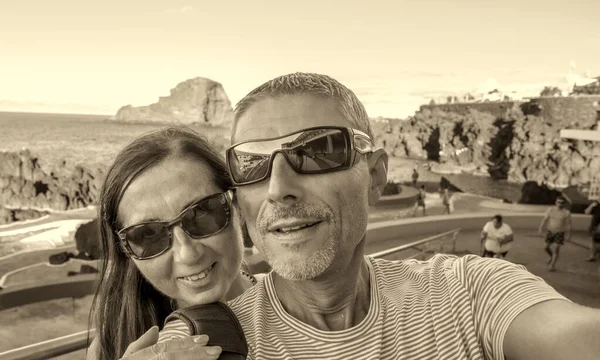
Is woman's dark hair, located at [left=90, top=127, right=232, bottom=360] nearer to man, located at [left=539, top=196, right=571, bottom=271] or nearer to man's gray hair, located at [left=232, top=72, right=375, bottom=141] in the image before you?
man's gray hair, located at [left=232, top=72, right=375, bottom=141]

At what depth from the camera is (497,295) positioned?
1540 mm

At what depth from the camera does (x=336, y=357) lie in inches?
56.8

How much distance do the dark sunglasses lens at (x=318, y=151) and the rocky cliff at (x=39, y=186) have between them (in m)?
35.0

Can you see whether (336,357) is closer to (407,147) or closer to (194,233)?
(194,233)

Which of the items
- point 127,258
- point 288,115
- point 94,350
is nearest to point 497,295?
point 288,115

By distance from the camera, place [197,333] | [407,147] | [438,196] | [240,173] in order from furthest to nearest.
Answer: [407,147] → [438,196] → [240,173] → [197,333]

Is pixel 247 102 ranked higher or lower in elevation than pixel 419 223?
higher

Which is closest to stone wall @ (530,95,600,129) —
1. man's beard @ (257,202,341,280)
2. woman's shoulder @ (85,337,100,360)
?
woman's shoulder @ (85,337,100,360)

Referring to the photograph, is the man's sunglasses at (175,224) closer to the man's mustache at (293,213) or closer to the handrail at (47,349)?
the man's mustache at (293,213)

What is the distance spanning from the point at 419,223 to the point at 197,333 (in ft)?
37.2

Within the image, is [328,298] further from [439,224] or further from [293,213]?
[439,224]

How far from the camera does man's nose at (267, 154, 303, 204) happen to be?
1489 millimetres

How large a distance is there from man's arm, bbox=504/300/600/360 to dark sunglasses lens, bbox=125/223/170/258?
46.6 inches

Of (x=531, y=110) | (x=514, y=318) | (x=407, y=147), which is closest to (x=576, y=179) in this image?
(x=531, y=110)
